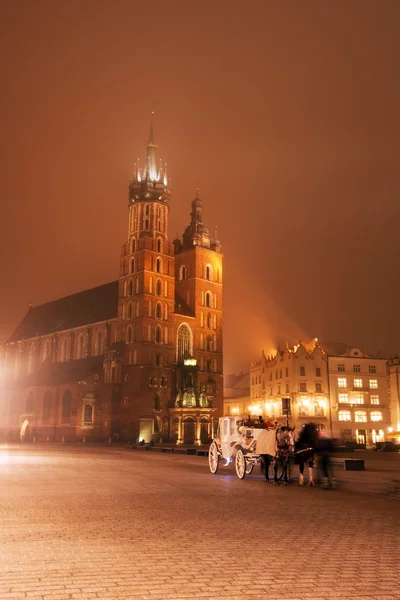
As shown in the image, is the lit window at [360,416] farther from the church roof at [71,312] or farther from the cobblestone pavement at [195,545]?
the cobblestone pavement at [195,545]

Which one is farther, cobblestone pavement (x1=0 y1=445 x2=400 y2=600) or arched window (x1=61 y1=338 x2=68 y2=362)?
arched window (x1=61 y1=338 x2=68 y2=362)

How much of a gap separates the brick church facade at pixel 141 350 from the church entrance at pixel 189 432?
137 mm

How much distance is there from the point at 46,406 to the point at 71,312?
17922 mm

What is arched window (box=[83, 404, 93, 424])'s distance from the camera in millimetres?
75794

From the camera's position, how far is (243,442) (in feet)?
62.5

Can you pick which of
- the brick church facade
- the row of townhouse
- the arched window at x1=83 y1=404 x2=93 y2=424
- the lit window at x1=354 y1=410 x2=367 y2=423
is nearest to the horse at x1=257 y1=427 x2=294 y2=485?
the brick church facade

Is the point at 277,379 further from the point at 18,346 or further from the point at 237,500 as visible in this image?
the point at 237,500

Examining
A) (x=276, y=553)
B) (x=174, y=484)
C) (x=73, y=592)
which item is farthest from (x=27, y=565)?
(x=174, y=484)

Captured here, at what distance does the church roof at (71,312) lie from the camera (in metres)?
87.4

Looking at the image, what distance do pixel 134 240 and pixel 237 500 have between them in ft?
232

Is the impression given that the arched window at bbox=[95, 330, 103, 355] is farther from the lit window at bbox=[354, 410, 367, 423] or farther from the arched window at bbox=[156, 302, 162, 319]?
the lit window at bbox=[354, 410, 367, 423]

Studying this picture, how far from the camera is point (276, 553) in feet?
A: 25.1

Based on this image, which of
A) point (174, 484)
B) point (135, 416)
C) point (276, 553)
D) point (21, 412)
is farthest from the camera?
point (21, 412)

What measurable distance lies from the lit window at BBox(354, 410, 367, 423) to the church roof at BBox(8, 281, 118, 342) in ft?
118
